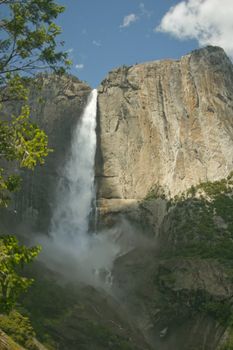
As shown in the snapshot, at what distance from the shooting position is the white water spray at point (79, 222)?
177ft

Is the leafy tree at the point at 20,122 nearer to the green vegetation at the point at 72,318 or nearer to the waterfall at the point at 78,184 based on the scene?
the green vegetation at the point at 72,318

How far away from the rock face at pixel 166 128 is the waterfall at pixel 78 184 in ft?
5.10

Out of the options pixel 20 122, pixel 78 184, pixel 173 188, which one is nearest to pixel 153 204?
pixel 173 188

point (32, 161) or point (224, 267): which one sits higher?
point (32, 161)

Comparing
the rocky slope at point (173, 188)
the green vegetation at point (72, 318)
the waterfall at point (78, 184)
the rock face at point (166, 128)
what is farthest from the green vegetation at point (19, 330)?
the rock face at point (166, 128)

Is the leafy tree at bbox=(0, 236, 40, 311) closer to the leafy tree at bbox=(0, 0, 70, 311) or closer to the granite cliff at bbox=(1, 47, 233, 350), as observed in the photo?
the leafy tree at bbox=(0, 0, 70, 311)

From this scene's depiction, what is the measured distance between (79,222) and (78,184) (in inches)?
215

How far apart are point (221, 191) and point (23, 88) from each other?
139 feet

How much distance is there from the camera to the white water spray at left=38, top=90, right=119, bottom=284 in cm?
5384

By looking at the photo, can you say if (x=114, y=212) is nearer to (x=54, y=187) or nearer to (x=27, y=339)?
(x=54, y=187)

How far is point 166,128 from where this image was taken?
63.8 m

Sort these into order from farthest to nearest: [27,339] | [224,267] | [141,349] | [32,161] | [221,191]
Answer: [221,191] < [224,267] < [141,349] < [27,339] < [32,161]

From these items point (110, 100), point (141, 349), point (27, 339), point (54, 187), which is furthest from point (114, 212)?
point (27, 339)

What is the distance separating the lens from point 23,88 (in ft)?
51.8
